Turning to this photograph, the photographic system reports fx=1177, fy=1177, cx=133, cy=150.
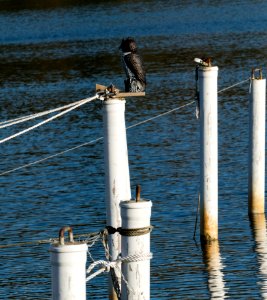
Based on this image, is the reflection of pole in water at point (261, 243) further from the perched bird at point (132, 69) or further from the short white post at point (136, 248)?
the short white post at point (136, 248)

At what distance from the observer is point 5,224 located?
2559 centimetres

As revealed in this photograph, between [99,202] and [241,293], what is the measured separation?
924 cm

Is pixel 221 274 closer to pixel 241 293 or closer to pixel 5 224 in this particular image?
pixel 241 293

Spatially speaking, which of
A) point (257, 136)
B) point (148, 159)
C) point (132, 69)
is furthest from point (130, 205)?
point (148, 159)

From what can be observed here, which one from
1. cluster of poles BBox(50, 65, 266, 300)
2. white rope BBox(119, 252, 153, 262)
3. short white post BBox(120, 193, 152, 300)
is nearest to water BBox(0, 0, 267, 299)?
cluster of poles BBox(50, 65, 266, 300)

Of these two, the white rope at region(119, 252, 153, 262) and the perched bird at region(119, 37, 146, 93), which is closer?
the white rope at region(119, 252, 153, 262)

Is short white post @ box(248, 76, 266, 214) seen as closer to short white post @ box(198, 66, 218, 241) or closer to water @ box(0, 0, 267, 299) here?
water @ box(0, 0, 267, 299)

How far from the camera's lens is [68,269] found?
12047mm

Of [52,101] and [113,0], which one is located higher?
[113,0]

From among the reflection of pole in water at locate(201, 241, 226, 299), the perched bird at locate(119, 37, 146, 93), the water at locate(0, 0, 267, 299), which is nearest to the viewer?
the perched bird at locate(119, 37, 146, 93)

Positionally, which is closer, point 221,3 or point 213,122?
point 213,122

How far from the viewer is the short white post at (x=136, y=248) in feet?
43.8

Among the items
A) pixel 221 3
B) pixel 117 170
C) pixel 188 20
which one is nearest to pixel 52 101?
pixel 117 170

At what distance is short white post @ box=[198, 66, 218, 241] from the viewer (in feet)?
68.5
